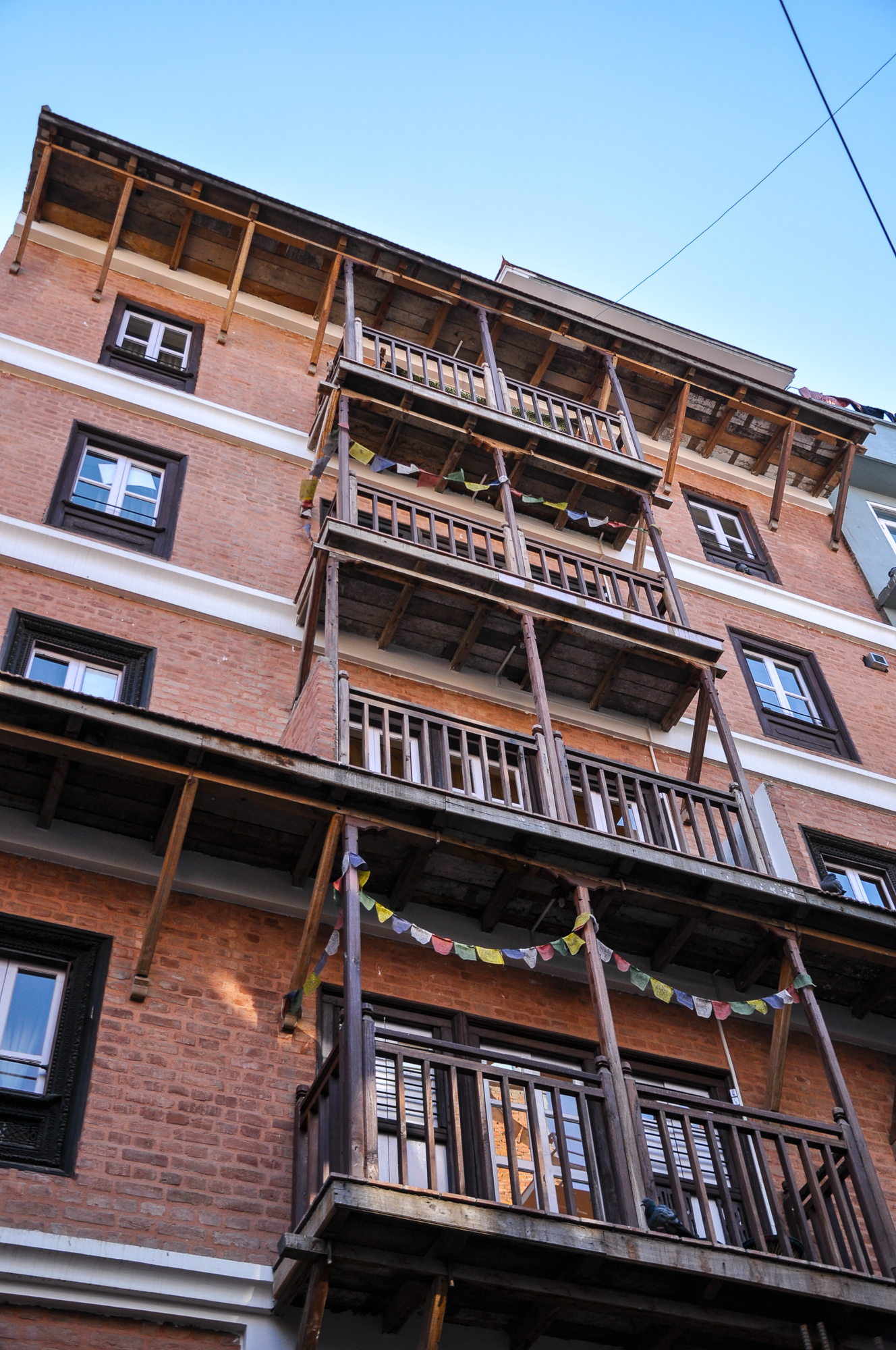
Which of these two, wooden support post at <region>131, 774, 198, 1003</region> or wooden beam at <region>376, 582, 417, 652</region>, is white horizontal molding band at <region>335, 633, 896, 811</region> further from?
wooden support post at <region>131, 774, 198, 1003</region>

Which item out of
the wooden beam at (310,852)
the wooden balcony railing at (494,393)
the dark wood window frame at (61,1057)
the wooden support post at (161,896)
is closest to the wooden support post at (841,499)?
the wooden balcony railing at (494,393)

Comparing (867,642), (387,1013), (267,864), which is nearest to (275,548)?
(267,864)

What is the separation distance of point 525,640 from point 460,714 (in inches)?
50.3

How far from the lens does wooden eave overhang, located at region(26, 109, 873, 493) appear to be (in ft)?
55.2

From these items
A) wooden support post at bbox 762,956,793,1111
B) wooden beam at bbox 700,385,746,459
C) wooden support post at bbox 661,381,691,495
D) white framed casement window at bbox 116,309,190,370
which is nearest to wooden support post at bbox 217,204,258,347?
white framed casement window at bbox 116,309,190,370

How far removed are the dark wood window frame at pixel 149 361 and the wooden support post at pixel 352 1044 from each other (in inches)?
332

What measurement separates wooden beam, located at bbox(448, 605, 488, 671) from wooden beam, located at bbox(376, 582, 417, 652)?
687mm

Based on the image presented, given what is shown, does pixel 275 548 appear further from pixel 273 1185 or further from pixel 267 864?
pixel 273 1185

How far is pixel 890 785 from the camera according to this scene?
51.1ft

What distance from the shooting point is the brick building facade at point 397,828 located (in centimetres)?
827

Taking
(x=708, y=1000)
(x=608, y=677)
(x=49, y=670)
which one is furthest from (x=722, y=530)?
(x=49, y=670)

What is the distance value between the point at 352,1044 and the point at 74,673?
5.11 m

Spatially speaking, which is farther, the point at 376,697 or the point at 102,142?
the point at 102,142

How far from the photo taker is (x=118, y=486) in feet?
45.9
